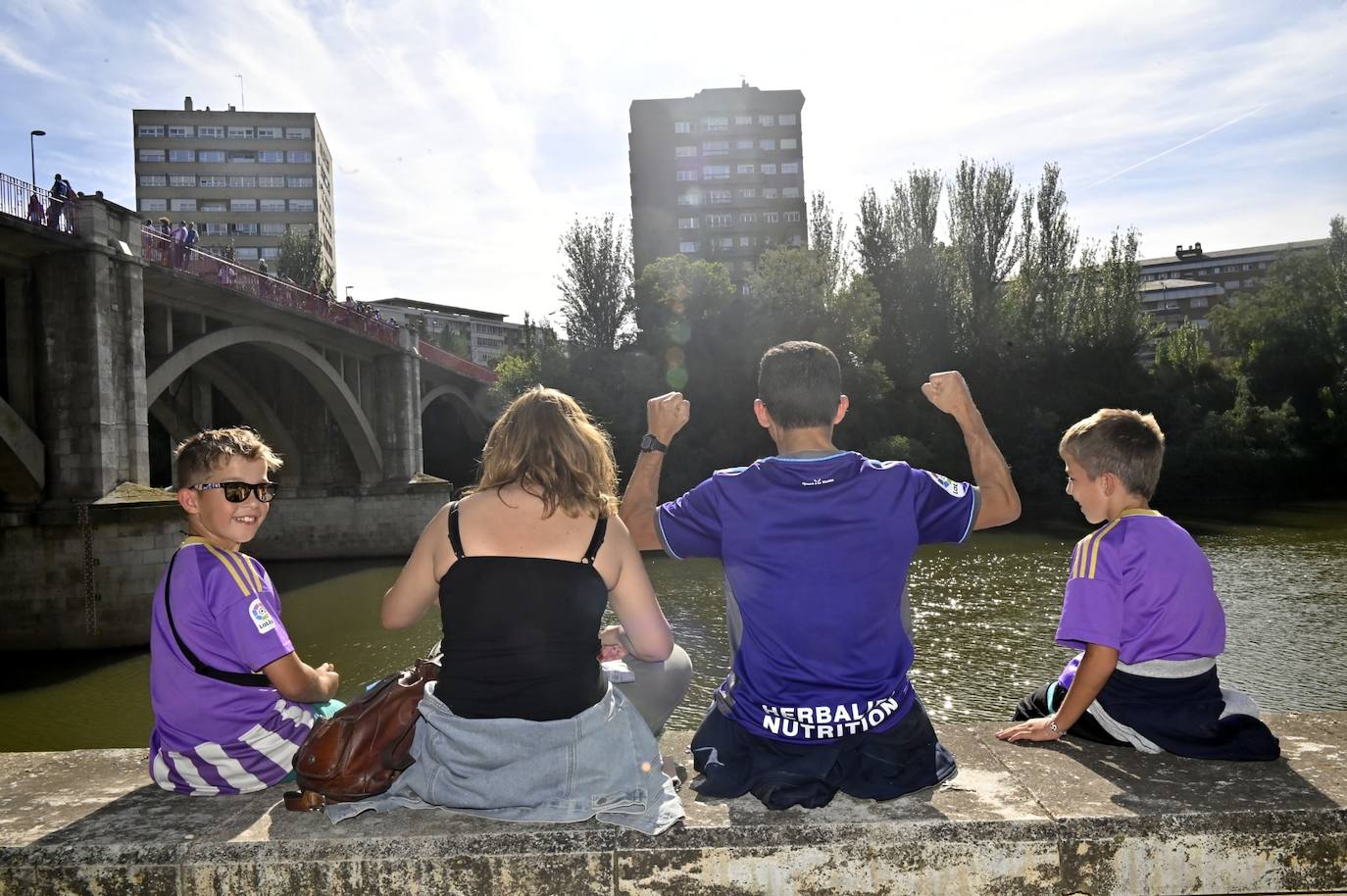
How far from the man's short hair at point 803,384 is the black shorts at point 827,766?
788 millimetres

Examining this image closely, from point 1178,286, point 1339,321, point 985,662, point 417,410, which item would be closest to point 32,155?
point 417,410

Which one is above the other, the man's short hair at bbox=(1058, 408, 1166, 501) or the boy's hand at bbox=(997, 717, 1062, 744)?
the man's short hair at bbox=(1058, 408, 1166, 501)

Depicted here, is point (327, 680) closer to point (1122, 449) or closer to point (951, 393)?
point (951, 393)

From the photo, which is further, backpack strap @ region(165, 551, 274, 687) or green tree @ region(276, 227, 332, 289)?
green tree @ region(276, 227, 332, 289)

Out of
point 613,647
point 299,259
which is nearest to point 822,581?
point 613,647

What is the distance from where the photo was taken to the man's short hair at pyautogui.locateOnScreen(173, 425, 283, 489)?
283cm

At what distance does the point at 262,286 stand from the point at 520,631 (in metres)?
20.6

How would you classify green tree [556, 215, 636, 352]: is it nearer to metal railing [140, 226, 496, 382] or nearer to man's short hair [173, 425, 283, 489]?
metal railing [140, 226, 496, 382]

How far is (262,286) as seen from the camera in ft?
69.0

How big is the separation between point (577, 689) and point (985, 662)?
33.4ft

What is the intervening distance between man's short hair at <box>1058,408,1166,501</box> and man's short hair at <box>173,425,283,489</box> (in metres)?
2.22

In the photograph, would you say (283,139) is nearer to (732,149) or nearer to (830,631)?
(732,149)

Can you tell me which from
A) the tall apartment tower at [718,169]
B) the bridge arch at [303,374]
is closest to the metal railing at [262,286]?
the bridge arch at [303,374]

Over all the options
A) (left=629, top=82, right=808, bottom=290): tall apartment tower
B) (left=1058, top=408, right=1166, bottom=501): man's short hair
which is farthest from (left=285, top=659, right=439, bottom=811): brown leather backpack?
(left=629, top=82, right=808, bottom=290): tall apartment tower
